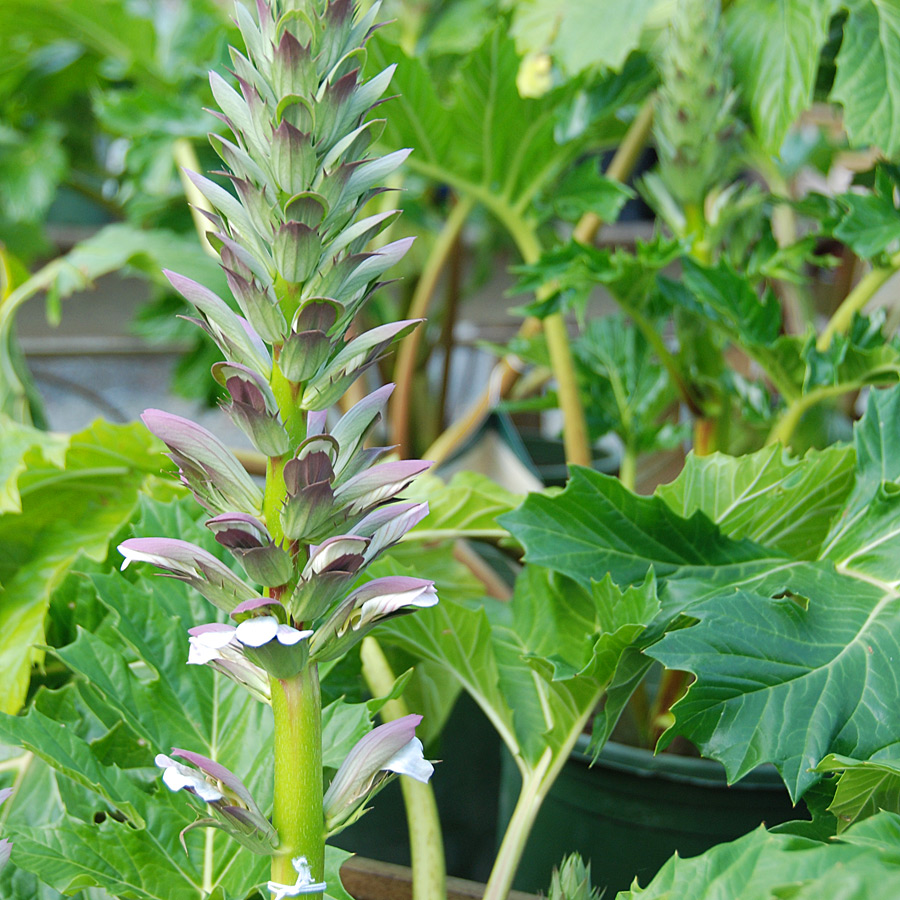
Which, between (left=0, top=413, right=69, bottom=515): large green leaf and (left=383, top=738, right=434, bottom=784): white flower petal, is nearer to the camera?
(left=383, top=738, right=434, bottom=784): white flower petal

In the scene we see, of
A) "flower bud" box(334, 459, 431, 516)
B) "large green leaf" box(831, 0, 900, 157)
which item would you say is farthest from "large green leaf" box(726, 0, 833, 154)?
"flower bud" box(334, 459, 431, 516)

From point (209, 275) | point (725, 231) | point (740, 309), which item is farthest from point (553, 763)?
point (209, 275)

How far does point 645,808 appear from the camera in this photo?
477 millimetres

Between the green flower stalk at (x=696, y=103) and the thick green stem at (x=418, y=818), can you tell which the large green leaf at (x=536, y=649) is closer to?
the thick green stem at (x=418, y=818)

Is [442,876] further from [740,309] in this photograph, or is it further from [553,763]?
[740,309]

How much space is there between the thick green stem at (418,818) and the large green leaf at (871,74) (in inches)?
16.4

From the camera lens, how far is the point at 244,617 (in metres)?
0.23

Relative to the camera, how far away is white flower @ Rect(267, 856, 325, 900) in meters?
0.23

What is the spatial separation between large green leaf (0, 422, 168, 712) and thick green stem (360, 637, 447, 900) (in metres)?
0.16

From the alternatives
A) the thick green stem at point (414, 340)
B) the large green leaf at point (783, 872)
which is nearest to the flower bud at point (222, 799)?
the large green leaf at point (783, 872)

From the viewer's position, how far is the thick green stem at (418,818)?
15.6 inches

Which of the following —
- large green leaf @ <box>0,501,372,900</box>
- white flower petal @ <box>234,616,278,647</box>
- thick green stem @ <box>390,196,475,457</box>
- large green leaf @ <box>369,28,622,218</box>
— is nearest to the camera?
white flower petal @ <box>234,616,278,647</box>

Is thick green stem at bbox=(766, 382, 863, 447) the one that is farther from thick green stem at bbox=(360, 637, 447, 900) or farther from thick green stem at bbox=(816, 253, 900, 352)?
thick green stem at bbox=(360, 637, 447, 900)

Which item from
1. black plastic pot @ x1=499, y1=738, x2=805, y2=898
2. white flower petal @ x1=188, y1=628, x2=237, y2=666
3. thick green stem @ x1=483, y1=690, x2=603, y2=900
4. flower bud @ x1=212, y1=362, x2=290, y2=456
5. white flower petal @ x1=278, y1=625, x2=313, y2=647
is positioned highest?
flower bud @ x1=212, y1=362, x2=290, y2=456
